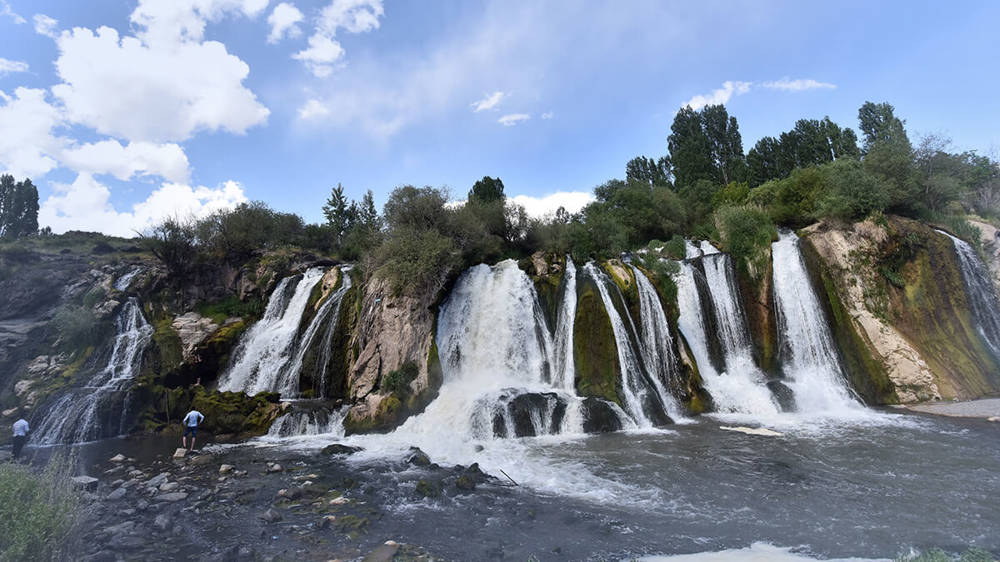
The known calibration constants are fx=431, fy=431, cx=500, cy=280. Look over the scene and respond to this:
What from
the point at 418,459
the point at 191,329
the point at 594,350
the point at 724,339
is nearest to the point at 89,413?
the point at 191,329

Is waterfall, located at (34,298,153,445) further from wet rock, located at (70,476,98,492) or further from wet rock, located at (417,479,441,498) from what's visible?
wet rock, located at (417,479,441,498)

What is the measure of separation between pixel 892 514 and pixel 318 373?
861 inches

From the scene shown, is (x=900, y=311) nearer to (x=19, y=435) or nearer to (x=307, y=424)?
(x=307, y=424)

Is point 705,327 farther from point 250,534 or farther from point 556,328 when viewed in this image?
point 250,534

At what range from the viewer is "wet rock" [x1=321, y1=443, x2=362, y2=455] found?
1461cm

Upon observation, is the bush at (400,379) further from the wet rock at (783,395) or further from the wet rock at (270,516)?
the wet rock at (783,395)

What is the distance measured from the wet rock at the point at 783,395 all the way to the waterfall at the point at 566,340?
856 centimetres

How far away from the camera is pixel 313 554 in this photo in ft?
25.2

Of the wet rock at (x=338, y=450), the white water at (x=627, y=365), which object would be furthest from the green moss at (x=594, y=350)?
the wet rock at (x=338, y=450)

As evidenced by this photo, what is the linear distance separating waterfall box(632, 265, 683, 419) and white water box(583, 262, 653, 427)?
0.79m

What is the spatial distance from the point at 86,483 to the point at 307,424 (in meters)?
7.02

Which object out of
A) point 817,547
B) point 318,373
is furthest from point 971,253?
point 318,373

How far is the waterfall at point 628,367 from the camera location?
1762 centimetres

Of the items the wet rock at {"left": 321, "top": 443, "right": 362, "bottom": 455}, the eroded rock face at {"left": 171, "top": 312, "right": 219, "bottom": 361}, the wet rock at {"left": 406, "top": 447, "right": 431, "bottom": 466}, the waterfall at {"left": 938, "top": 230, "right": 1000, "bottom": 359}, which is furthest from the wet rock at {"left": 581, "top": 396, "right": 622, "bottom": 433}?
the eroded rock face at {"left": 171, "top": 312, "right": 219, "bottom": 361}
